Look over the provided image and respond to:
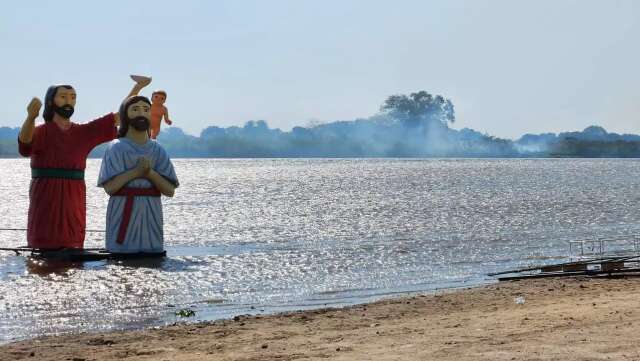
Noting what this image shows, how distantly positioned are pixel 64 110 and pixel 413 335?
14.0 m

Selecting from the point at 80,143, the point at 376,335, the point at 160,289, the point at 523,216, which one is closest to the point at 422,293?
the point at 160,289

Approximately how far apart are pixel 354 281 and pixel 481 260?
5383 millimetres

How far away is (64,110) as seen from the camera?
942 inches

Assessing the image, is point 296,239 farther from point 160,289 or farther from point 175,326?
point 175,326

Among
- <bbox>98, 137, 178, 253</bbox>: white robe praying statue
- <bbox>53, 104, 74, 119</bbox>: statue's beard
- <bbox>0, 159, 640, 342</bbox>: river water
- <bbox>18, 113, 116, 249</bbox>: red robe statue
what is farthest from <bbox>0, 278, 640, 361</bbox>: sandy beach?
<bbox>53, 104, 74, 119</bbox>: statue's beard

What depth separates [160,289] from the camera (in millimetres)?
20359

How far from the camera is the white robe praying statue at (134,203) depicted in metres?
23.5

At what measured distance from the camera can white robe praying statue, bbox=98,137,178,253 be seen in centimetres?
2352

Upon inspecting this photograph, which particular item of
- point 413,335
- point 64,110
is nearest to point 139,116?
point 64,110

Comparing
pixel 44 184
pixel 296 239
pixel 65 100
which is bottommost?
pixel 296 239

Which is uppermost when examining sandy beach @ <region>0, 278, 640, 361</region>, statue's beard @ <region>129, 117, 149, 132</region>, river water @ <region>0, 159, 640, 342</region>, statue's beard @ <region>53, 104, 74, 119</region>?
statue's beard @ <region>53, 104, 74, 119</region>

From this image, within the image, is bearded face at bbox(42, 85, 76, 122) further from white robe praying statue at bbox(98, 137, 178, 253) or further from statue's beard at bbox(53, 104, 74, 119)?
white robe praying statue at bbox(98, 137, 178, 253)

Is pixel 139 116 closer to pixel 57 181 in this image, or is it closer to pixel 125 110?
pixel 125 110

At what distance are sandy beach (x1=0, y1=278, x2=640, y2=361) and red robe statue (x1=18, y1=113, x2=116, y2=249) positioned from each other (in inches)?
374
